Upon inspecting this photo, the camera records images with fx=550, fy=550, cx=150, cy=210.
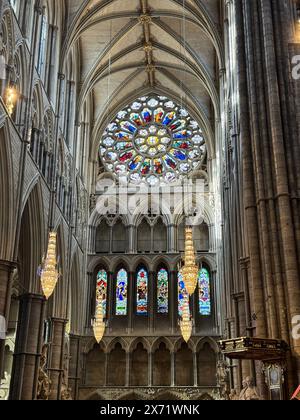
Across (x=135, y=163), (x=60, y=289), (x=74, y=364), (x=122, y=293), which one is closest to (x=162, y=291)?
(x=122, y=293)

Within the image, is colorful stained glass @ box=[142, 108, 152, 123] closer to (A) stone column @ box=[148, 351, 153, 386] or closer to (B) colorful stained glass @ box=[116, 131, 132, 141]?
(B) colorful stained glass @ box=[116, 131, 132, 141]

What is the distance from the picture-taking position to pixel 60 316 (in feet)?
79.9

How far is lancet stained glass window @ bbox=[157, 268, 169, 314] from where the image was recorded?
2933cm

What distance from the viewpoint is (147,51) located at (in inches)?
1213

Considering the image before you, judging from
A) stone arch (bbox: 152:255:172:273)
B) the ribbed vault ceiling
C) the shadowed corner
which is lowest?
the shadowed corner

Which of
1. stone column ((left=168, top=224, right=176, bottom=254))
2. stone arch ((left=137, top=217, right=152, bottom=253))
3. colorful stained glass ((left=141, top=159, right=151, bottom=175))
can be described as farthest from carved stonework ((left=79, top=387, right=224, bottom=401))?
colorful stained glass ((left=141, top=159, right=151, bottom=175))

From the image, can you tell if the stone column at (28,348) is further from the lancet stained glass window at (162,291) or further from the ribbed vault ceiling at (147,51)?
the ribbed vault ceiling at (147,51)

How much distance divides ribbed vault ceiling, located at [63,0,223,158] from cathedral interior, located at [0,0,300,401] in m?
0.09

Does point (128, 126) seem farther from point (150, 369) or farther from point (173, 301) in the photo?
point (150, 369)
